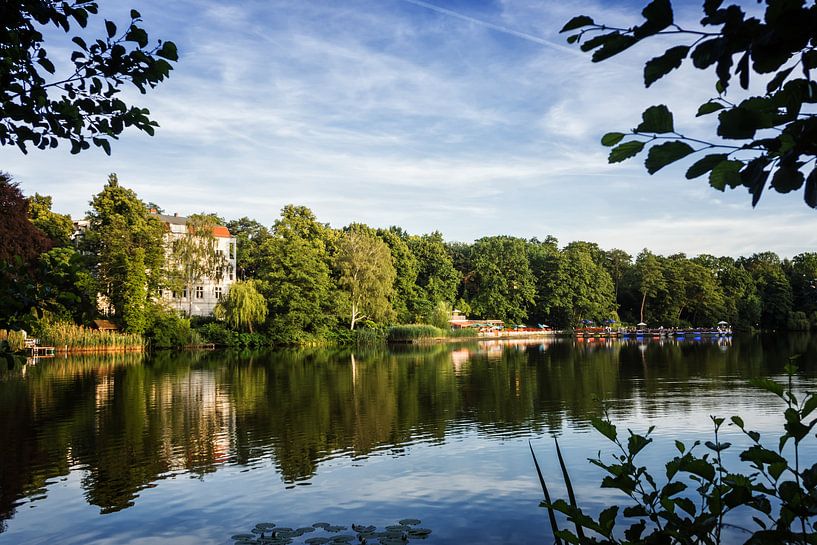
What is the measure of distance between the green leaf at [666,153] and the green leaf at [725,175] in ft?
0.26

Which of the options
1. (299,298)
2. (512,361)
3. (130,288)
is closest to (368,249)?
(299,298)

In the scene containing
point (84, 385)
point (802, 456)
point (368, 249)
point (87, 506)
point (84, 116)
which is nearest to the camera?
point (84, 116)

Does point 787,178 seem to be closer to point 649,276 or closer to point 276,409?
point 276,409

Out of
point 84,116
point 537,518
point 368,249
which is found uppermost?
point 368,249

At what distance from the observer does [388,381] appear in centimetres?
2436

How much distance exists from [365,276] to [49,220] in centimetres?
2405

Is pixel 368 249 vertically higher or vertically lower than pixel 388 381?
higher

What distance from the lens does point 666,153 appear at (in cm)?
126

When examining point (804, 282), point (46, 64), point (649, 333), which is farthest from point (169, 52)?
point (804, 282)

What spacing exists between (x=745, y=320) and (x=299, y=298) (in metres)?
58.2

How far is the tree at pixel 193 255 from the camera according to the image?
5047cm

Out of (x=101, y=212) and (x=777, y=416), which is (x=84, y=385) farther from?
(x=101, y=212)

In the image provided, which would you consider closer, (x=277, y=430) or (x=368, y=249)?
(x=277, y=430)

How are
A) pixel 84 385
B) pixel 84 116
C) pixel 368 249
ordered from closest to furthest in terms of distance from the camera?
pixel 84 116 < pixel 84 385 < pixel 368 249
